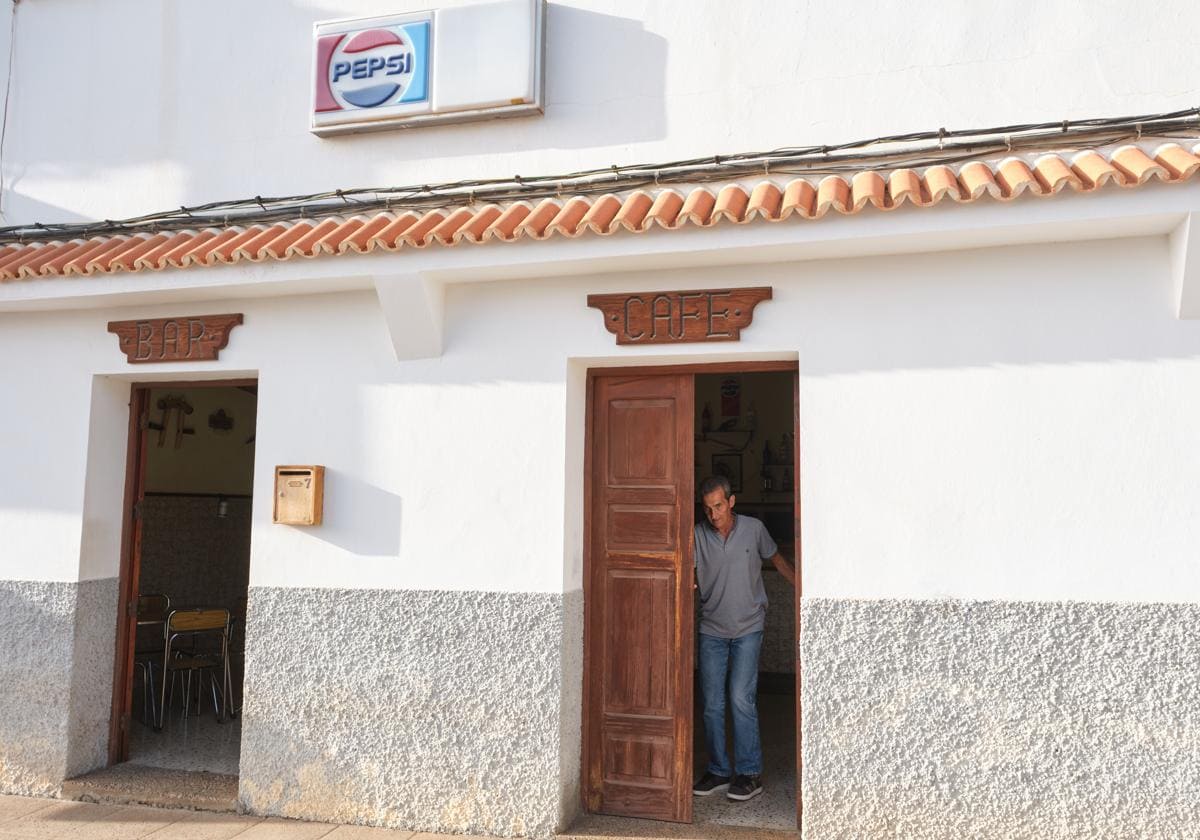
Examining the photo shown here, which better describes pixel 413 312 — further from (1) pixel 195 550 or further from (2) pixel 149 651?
(1) pixel 195 550

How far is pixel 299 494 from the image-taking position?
563 centimetres

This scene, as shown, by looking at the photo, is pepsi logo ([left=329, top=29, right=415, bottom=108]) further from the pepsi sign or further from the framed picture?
the framed picture

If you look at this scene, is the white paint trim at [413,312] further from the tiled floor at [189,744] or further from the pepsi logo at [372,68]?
the tiled floor at [189,744]

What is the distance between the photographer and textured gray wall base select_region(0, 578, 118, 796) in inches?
241

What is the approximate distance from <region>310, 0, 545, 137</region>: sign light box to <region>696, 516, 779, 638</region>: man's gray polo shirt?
2956 mm

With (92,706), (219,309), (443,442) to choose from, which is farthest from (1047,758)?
(92,706)

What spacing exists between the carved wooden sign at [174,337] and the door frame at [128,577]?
1.10ft

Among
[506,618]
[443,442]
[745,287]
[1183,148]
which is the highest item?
[1183,148]

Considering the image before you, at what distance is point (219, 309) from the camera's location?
6.07 meters

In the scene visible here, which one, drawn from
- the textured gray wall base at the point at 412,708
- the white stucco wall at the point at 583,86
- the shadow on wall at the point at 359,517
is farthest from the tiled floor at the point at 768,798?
the white stucco wall at the point at 583,86

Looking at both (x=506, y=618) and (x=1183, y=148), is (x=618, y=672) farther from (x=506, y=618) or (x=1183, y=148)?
(x=1183, y=148)

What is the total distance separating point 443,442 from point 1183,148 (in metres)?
4.08

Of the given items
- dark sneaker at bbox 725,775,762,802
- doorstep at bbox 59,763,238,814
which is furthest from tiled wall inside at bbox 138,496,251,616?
dark sneaker at bbox 725,775,762,802

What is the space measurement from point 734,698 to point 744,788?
0.54 metres
